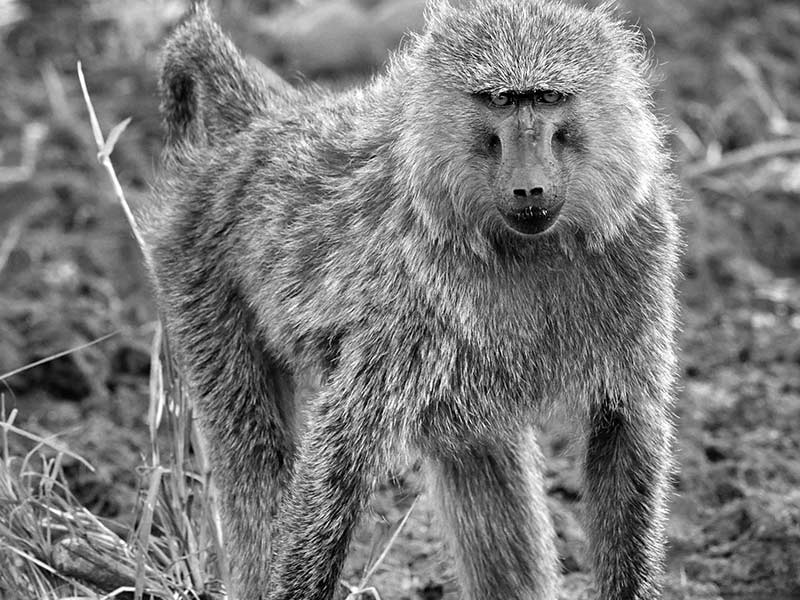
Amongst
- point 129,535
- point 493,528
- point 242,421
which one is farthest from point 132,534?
point 493,528

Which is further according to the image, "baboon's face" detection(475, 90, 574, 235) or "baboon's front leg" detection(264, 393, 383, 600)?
"baboon's front leg" detection(264, 393, 383, 600)

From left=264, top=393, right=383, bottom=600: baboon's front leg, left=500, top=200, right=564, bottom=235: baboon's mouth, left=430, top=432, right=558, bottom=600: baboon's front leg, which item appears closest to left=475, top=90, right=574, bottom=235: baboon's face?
left=500, top=200, right=564, bottom=235: baboon's mouth

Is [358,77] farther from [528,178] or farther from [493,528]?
[528,178]

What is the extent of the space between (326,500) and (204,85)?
1.67 m

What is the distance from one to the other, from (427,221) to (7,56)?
17.3 ft

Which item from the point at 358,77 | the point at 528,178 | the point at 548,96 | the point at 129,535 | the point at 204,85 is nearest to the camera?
the point at 528,178

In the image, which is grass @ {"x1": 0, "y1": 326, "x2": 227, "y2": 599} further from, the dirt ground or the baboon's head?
the baboon's head

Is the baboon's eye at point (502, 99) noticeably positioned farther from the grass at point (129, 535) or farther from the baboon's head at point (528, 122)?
the grass at point (129, 535)

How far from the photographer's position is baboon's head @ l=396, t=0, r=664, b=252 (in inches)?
146

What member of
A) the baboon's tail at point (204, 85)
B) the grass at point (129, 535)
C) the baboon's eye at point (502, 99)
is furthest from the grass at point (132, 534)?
the baboon's eye at point (502, 99)

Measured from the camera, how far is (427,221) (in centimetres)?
393

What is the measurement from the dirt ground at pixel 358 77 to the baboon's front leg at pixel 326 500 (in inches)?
11.2

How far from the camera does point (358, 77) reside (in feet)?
27.8

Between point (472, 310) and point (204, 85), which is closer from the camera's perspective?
point (472, 310)
